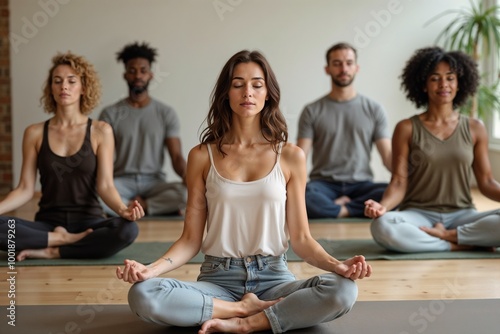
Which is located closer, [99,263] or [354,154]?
[99,263]

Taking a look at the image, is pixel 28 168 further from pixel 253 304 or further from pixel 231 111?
pixel 253 304

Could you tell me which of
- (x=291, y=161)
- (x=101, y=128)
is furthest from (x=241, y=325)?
(x=101, y=128)

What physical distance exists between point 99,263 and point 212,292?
132 centimetres

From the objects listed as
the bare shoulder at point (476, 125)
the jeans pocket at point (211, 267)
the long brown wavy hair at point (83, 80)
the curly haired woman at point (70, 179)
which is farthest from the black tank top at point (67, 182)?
the bare shoulder at point (476, 125)

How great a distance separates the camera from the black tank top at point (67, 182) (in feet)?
12.5

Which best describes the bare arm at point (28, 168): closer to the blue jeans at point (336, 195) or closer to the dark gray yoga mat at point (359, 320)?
the dark gray yoga mat at point (359, 320)

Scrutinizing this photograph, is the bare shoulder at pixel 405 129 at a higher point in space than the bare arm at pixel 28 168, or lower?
higher

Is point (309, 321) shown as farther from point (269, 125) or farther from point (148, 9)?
point (148, 9)

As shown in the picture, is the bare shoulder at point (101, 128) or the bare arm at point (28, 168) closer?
the bare arm at point (28, 168)

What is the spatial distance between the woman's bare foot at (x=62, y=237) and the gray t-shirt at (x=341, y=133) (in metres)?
2.02

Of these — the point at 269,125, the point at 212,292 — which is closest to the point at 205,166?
the point at 269,125

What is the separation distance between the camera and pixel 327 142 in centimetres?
532

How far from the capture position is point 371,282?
10.8 feet

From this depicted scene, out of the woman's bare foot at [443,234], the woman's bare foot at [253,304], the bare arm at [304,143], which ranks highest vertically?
the bare arm at [304,143]
